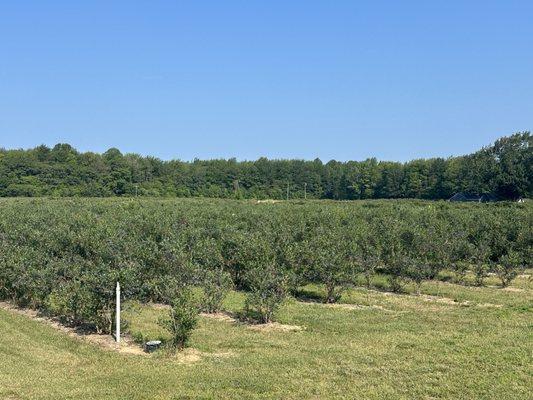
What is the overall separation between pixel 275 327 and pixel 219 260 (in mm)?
6418

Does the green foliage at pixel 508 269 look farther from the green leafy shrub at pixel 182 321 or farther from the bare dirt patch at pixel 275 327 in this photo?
the green leafy shrub at pixel 182 321

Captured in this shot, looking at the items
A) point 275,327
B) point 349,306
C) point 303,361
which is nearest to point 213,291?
point 275,327

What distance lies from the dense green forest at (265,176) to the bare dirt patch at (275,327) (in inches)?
2644

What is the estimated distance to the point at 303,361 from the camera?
354 inches

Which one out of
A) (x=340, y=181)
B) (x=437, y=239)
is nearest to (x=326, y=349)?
(x=437, y=239)

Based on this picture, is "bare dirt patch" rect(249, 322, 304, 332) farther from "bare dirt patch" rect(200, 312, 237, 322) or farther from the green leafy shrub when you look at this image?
the green leafy shrub

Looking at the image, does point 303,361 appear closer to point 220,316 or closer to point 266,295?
point 266,295

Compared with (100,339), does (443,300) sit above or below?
below

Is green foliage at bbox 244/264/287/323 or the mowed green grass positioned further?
green foliage at bbox 244/264/287/323

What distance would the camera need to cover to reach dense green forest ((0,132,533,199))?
77.7 m

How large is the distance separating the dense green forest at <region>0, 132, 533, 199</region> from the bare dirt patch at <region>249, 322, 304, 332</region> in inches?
2644

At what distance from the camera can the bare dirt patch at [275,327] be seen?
1166 cm

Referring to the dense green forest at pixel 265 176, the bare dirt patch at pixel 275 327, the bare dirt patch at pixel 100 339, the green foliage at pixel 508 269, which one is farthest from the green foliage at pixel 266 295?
the dense green forest at pixel 265 176

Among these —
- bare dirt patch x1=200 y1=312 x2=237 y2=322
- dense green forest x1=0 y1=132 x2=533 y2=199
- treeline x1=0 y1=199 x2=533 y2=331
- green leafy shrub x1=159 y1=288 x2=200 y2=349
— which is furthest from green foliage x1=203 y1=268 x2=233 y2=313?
dense green forest x1=0 y1=132 x2=533 y2=199
